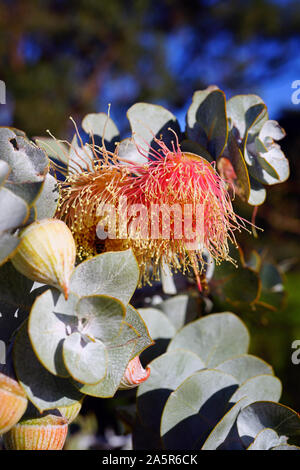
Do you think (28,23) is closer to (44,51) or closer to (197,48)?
(44,51)

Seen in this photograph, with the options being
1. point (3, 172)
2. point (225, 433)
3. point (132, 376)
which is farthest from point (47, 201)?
point (225, 433)

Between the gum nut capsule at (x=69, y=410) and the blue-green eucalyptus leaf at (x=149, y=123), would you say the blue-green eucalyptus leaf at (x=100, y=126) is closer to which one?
the blue-green eucalyptus leaf at (x=149, y=123)

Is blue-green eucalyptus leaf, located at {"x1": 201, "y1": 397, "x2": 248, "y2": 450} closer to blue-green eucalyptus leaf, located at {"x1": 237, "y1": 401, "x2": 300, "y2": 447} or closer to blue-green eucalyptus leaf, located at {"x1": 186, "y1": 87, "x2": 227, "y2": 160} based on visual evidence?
blue-green eucalyptus leaf, located at {"x1": 237, "y1": 401, "x2": 300, "y2": 447}

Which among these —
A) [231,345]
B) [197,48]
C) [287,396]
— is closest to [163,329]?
[231,345]

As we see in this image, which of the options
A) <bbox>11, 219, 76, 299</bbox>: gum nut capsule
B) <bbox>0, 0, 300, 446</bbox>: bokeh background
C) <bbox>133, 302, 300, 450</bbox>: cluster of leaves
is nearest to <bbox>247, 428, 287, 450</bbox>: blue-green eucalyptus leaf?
<bbox>133, 302, 300, 450</bbox>: cluster of leaves

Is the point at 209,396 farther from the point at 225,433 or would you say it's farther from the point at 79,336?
the point at 79,336

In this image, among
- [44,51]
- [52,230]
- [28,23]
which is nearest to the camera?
[52,230]
